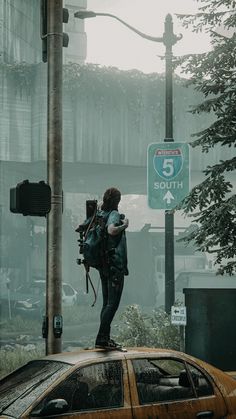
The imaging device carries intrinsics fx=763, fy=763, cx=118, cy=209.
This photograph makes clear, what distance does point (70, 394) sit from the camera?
677 cm

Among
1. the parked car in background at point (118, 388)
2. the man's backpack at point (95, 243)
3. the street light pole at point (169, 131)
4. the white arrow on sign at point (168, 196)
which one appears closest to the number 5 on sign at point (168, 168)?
the white arrow on sign at point (168, 196)

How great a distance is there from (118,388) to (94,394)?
25cm

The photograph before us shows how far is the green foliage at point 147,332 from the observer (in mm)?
17578

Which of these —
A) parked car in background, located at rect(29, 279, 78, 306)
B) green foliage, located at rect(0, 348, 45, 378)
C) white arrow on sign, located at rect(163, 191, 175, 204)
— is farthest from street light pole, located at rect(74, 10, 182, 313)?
parked car in background, located at rect(29, 279, 78, 306)

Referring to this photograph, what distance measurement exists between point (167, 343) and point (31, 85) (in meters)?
21.4

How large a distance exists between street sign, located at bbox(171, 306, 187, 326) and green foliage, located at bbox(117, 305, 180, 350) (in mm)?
2773

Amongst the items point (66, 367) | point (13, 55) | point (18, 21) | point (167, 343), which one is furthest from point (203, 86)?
point (18, 21)

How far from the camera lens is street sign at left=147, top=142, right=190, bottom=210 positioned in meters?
17.1

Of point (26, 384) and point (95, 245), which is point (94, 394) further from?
point (95, 245)

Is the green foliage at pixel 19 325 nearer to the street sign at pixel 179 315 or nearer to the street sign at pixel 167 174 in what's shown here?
the street sign at pixel 167 174

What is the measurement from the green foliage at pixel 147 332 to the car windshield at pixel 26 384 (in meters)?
10.3

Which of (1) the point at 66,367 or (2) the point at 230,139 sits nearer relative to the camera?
(1) the point at 66,367

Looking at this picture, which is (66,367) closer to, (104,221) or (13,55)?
(104,221)

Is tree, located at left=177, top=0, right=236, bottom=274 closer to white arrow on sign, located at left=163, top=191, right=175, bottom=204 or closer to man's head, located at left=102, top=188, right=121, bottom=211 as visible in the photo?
white arrow on sign, located at left=163, top=191, right=175, bottom=204
